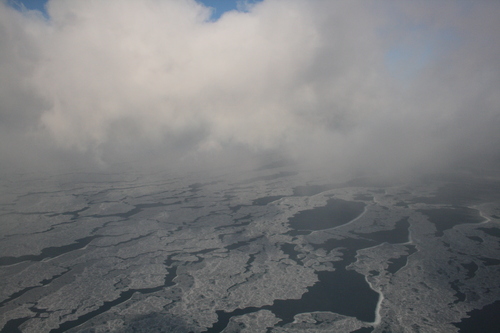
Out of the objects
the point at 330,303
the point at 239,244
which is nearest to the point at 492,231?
the point at 330,303

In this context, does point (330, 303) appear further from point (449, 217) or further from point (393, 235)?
point (449, 217)

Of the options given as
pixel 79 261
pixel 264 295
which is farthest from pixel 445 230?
pixel 79 261

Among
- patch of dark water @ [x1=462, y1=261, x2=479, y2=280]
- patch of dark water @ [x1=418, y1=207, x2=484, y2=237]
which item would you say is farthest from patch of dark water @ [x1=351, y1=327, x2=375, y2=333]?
patch of dark water @ [x1=418, y1=207, x2=484, y2=237]

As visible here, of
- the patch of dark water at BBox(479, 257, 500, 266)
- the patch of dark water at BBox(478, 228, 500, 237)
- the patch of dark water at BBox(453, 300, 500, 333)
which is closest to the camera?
the patch of dark water at BBox(453, 300, 500, 333)

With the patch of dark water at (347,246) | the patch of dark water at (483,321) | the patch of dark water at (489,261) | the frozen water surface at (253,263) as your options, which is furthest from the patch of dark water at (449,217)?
the patch of dark water at (483,321)

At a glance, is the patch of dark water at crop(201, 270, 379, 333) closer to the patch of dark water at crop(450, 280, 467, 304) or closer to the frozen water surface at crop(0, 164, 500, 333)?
the frozen water surface at crop(0, 164, 500, 333)

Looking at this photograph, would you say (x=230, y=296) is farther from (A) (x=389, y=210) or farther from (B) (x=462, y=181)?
(B) (x=462, y=181)
